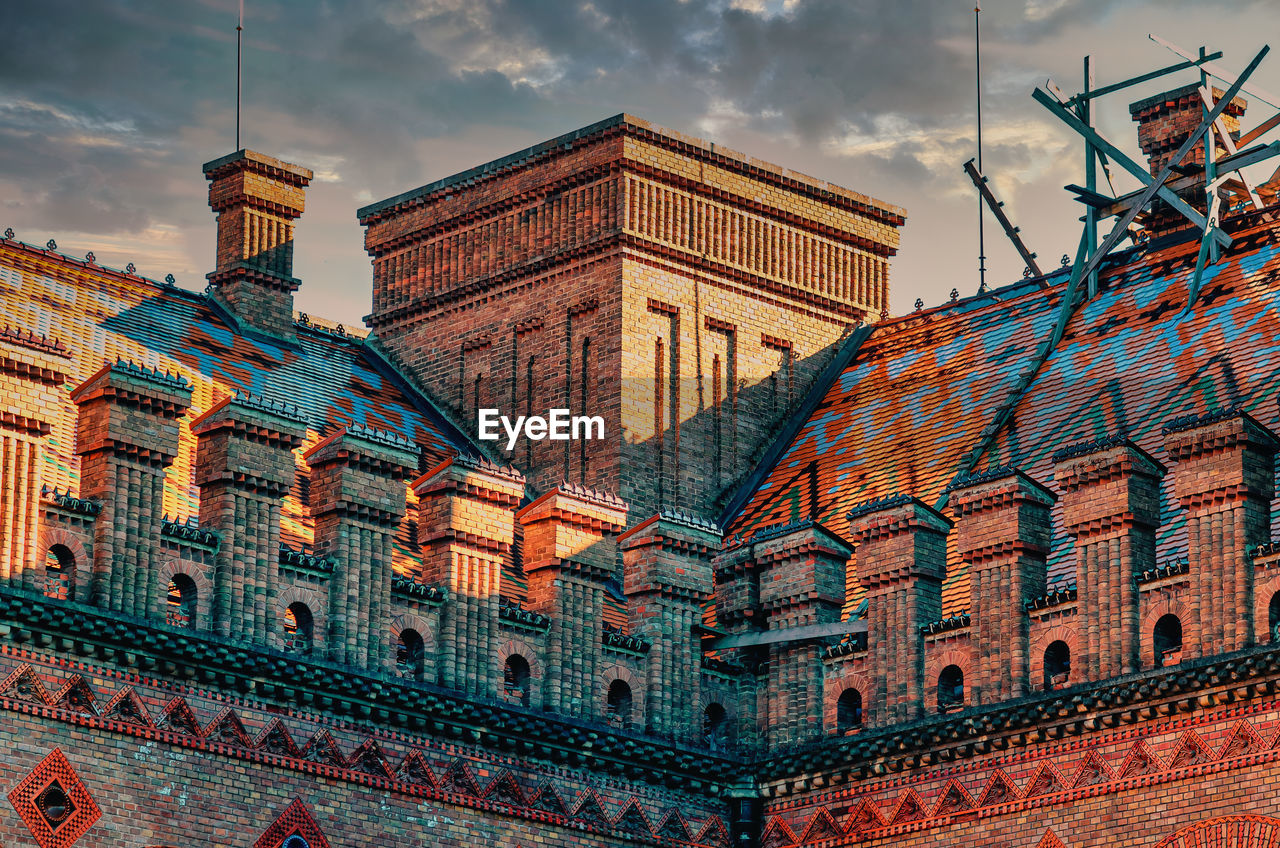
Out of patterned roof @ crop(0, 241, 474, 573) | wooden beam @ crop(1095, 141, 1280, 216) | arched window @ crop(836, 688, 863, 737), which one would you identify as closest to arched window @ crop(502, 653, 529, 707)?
patterned roof @ crop(0, 241, 474, 573)

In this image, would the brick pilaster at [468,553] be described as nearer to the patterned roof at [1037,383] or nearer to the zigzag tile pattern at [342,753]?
the zigzag tile pattern at [342,753]

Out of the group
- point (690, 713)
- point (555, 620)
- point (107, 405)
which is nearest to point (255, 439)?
point (107, 405)

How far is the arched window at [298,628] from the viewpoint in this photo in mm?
35656

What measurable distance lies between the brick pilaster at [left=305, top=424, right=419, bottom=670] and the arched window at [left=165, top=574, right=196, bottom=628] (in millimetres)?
2210

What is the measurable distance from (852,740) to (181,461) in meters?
10.7

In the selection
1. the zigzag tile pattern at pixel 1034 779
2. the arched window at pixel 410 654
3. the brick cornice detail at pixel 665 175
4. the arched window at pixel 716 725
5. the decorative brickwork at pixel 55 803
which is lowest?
the decorative brickwork at pixel 55 803

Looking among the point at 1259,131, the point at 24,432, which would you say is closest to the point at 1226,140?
the point at 1259,131

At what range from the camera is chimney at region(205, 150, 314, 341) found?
154ft

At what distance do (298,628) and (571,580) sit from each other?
4631mm

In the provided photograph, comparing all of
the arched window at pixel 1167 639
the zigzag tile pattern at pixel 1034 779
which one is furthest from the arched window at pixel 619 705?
the arched window at pixel 1167 639

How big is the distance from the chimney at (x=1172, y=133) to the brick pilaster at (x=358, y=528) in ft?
52.8

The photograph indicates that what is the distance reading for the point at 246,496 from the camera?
35562 millimetres

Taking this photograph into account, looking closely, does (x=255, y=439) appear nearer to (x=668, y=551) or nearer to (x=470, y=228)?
(x=668, y=551)

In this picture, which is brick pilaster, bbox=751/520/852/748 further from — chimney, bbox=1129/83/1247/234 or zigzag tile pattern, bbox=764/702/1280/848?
chimney, bbox=1129/83/1247/234
